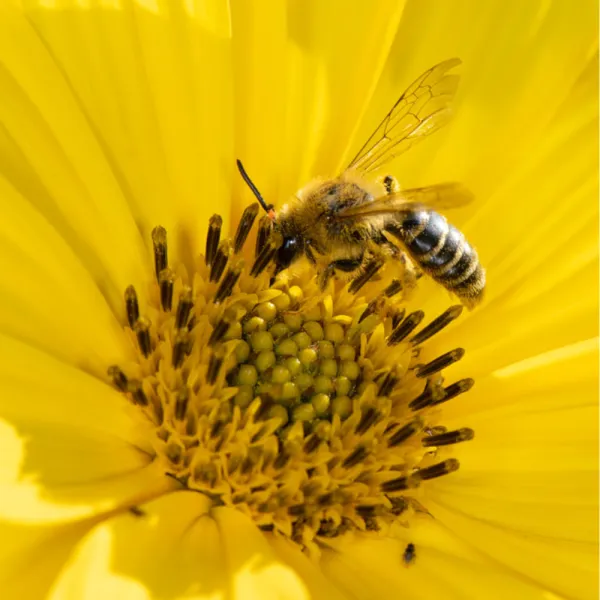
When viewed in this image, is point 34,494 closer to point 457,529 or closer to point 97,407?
point 97,407

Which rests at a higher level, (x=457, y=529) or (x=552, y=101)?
(x=552, y=101)

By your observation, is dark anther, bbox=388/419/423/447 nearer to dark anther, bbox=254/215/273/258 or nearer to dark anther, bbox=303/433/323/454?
dark anther, bbox=303/433/323/454

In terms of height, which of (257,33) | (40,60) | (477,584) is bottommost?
(477,584)

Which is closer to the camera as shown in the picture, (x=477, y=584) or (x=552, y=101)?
(x=477, y=584)

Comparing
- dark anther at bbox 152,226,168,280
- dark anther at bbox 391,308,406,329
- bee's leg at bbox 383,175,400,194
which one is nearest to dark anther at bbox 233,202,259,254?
dark anther at bbox 152,226,168,280

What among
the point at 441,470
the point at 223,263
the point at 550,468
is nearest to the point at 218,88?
the point at 223,263

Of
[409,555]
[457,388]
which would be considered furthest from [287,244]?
[409,555]

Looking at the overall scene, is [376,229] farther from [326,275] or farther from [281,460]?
[281,460]
